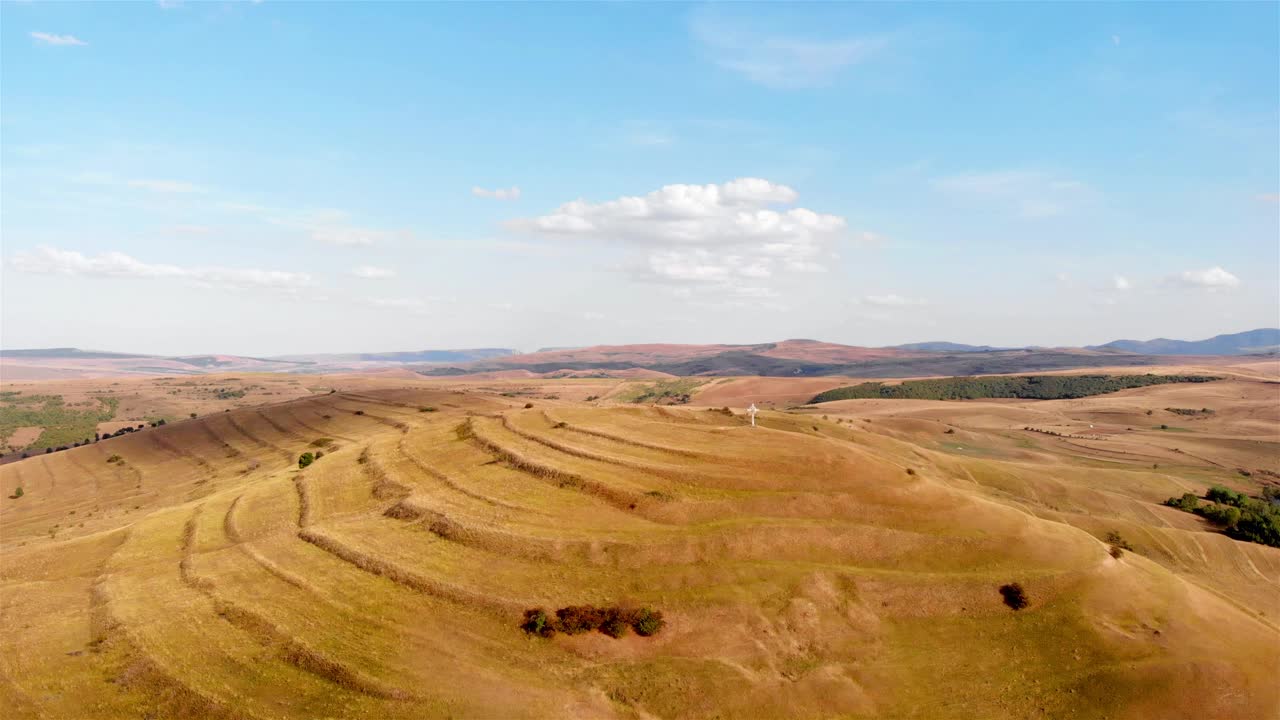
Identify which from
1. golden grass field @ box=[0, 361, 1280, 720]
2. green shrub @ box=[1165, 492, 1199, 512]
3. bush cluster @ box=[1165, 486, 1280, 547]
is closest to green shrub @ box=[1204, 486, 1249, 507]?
bush cluster @ box=[1165, 486, 1280, 547]

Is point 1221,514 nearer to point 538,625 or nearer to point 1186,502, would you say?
point 1186,502

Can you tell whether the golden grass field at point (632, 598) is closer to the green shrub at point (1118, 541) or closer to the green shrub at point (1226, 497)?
the green shrub at point (1118, 541)

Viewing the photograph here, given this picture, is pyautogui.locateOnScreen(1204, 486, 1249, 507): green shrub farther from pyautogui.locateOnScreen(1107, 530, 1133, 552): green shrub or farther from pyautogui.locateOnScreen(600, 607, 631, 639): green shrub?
pyautogui.locateOnScreen(600, 607, 631, 639): green shrub

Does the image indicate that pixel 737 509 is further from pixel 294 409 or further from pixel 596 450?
pixel 294 409

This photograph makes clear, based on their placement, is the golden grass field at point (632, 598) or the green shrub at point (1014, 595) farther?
the green shrub at point (1014, 595)

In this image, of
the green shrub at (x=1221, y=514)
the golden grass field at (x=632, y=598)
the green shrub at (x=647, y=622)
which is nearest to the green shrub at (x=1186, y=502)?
the green shrub at (x=1221, y=514)

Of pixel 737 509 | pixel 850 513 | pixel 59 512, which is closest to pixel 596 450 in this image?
pixel 737 509
